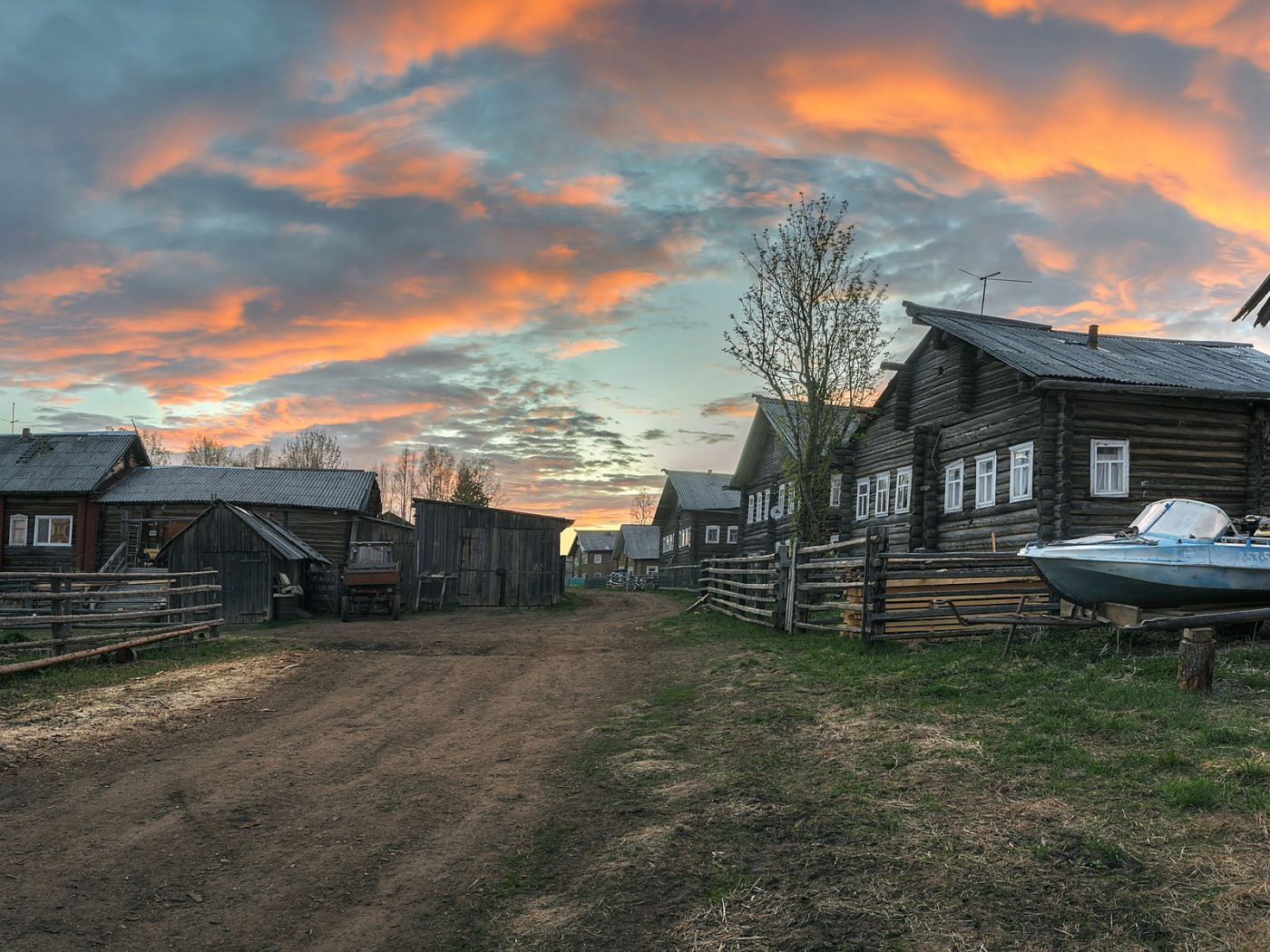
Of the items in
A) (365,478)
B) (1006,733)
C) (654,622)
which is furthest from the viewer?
(365,478)

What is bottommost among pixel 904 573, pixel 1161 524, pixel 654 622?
pixel 654 622

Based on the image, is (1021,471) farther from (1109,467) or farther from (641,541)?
(641,541)

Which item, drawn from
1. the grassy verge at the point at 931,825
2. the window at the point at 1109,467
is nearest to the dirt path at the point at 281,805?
the grassy verge at the point at 931,825

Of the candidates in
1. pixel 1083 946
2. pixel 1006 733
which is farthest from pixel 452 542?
pixel 1083 946

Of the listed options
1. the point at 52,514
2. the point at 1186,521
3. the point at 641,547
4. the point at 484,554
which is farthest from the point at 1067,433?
the point at 641,547

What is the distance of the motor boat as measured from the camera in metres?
11.4

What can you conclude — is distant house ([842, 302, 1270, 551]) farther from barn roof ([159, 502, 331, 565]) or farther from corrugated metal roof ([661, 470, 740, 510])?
corrugated metal roof ([661, 470, 740, 510])

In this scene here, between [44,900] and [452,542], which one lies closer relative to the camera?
[44,900]

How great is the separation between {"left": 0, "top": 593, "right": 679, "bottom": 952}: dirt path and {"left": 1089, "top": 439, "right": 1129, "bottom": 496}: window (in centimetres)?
1233

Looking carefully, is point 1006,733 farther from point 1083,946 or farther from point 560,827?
point 560,827

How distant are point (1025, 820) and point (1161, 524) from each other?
26.5 feet

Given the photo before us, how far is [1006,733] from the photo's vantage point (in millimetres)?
7922

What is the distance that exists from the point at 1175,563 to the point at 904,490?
14.4 m

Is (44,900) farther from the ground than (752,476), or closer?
→ closer
